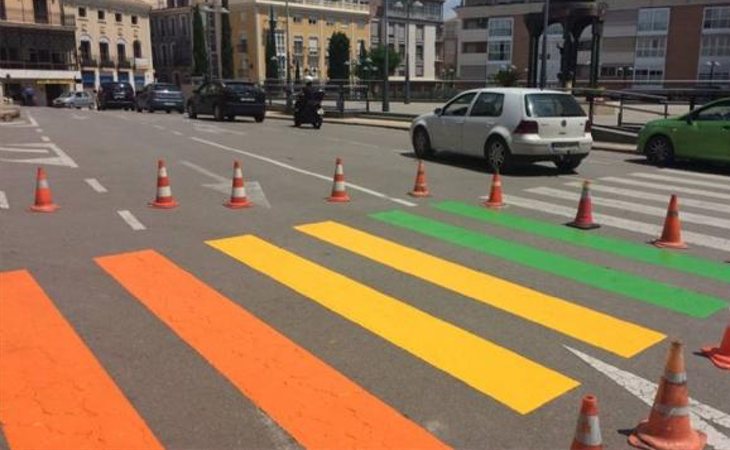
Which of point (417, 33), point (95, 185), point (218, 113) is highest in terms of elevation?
point (417, 33)

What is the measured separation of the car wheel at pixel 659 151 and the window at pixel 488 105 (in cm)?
450

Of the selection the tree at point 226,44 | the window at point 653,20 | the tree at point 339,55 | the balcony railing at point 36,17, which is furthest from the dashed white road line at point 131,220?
the tree at point 339,55

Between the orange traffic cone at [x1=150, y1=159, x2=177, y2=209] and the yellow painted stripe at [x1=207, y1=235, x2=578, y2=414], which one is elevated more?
the orange traffic cone at [x1=150, y1=159, x2=177, y2=209]

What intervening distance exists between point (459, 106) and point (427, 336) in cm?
1051

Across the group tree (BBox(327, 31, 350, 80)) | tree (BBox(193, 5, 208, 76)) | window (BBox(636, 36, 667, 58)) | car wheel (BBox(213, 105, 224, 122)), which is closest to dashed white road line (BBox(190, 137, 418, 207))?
car wheel (BBox(213, 105, 224, 122))

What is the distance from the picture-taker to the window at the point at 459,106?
14.7 m

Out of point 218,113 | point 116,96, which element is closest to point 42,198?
point 218,113

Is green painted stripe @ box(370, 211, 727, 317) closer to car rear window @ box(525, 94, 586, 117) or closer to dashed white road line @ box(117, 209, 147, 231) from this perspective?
dashed white road line @ box(117, 209, 147, 231)

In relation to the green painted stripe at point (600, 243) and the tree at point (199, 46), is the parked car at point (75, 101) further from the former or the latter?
the green painted stripe at point (600, 243)

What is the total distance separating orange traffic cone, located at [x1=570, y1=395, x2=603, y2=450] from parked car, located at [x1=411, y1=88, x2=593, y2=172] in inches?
416

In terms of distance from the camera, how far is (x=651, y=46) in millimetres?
81625

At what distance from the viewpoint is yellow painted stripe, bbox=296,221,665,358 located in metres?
5.11

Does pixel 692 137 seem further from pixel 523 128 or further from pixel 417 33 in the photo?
pixel 417 33

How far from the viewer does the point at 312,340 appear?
4988 mm
